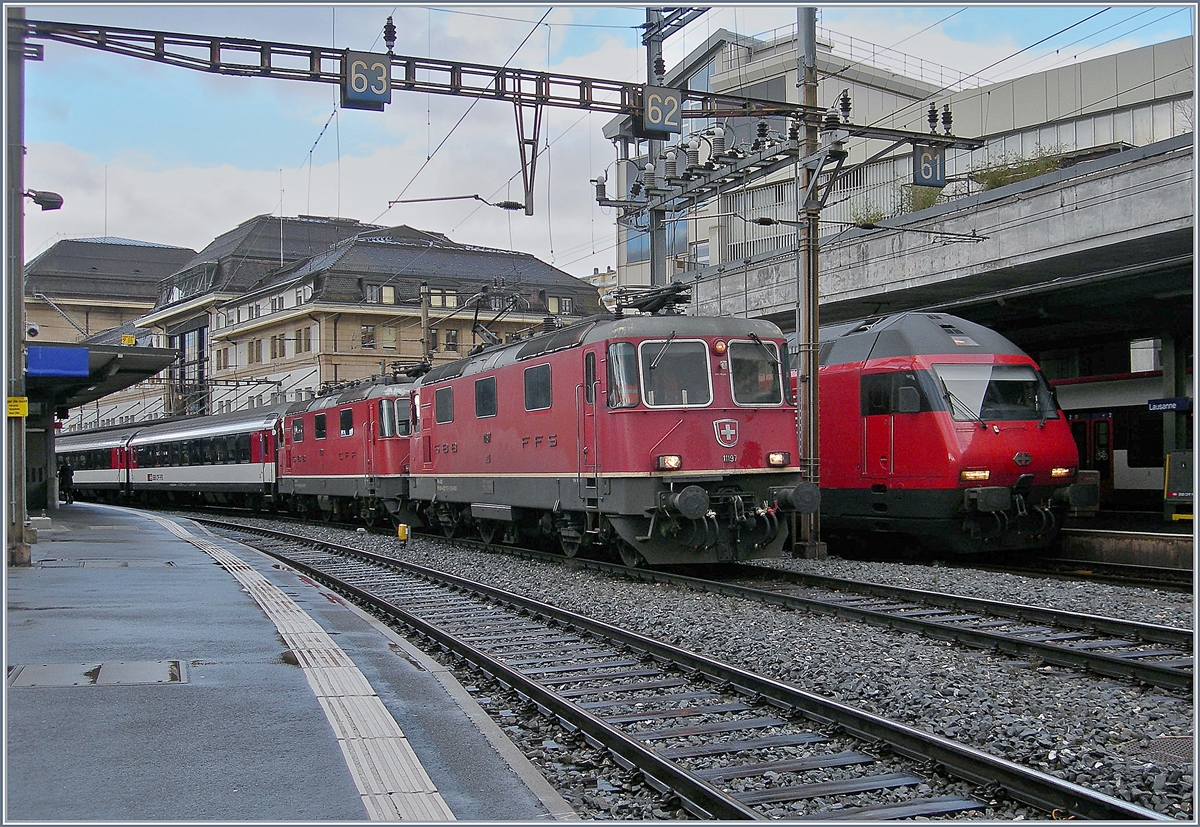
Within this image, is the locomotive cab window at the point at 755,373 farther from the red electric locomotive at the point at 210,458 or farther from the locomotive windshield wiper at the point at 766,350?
the red electric locomotive at the point at 210,458

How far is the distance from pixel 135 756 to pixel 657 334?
8.88 meters

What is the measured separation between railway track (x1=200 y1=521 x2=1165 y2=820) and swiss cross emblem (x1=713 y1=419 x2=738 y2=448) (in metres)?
3.74

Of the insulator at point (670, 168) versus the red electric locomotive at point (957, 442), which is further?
the insulator at point (670, 168)

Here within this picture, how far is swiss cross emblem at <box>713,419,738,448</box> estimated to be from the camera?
13.6 m

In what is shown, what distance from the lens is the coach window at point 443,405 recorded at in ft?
63.8

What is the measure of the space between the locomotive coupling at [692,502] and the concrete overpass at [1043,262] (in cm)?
821

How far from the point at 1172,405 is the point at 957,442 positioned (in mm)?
9187

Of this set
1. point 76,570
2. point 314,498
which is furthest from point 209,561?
point 314,498

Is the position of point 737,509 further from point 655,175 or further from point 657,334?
point 655,175

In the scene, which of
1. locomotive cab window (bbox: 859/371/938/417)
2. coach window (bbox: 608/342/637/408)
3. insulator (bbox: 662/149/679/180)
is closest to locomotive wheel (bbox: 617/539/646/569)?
coach window (bbox: 608/342/637/408)

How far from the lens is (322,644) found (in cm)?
918

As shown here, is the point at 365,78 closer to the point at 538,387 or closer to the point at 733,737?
the point at 538,387

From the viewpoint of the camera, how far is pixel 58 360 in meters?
24.8

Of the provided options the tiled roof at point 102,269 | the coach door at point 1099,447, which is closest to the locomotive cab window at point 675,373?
the coach door at point 1099,447
